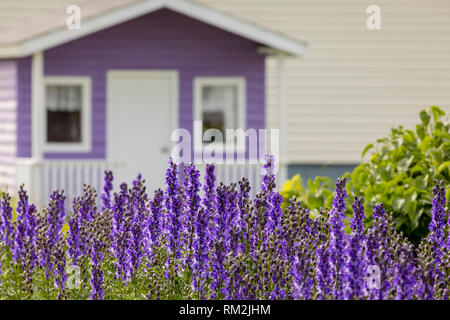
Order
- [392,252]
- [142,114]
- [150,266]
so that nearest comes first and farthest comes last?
[392,252], [150,266], [142,114]

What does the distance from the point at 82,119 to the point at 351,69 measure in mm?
6277

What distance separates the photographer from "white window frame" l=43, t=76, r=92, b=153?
56.8ft

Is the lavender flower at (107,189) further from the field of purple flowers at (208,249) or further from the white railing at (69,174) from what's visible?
the white railing at (69,174)

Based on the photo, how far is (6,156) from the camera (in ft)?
57.3

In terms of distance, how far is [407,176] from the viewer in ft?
21.9

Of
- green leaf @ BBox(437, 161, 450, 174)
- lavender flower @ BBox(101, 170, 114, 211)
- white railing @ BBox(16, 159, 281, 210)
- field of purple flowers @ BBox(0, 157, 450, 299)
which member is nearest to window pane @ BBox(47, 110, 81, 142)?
white railing @ BBox(16, 159, 281, 210)

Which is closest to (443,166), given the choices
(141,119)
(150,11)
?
(150,11)

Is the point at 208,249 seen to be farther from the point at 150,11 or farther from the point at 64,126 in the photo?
the point at 64,126

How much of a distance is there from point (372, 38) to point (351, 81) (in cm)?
105

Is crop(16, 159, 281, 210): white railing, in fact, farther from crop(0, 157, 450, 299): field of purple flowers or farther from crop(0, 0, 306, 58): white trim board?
crop(0, 157, 450, 299): field of purple flowers
